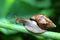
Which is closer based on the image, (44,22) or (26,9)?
(44,22)

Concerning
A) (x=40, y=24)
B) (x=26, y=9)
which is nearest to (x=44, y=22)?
(x=40, y=24)

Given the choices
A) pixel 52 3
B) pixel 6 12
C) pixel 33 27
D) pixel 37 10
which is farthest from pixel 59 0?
pixel 33 27

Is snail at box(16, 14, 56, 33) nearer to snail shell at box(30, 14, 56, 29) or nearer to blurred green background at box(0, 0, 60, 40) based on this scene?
snail shell at box(30, 14, 56, 29)

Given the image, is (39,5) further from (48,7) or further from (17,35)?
(17,35)

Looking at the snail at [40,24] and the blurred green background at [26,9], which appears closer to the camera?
the snail at [40,24]

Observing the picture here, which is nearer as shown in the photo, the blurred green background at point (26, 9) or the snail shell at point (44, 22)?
the snail shell at point (44, 22)

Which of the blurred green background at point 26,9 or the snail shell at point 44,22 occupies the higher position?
the blurred green background at point 26,9

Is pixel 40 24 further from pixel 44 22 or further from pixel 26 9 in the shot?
pixel 26 9

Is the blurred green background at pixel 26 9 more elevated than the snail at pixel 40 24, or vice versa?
the blurred green background at pixel 26 9

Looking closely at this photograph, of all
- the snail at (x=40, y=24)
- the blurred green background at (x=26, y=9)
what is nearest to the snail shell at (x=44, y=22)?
the snail at (x=40, y=24)

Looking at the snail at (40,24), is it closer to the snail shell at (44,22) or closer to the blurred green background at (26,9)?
the snail shell at (44,22)

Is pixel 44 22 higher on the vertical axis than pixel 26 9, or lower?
lower
